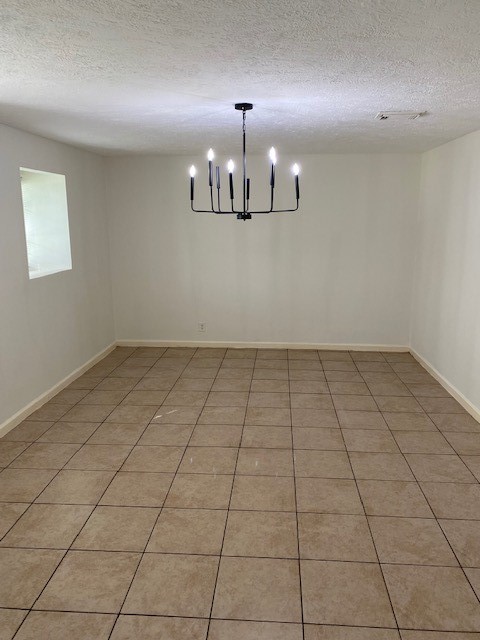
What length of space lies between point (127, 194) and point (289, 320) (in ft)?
7.76

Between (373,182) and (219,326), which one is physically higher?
(373,182)

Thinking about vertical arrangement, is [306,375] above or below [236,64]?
below

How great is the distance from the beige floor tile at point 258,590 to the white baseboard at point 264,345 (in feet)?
12.2

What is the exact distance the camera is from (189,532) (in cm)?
257

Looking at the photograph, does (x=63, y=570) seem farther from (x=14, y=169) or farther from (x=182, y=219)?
(x=182, y=219)

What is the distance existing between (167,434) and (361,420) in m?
1.51

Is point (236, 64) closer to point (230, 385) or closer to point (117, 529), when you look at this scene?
point (117, 529)

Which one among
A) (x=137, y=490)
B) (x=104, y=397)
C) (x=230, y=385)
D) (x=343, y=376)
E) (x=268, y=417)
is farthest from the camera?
(x=343, y=376)

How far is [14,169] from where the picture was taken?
380 cm

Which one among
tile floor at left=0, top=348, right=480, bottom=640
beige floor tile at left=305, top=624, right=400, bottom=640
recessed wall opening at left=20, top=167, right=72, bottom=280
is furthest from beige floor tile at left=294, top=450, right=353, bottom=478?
recessed wall opening at left=20, top=167, right=72, bottom=280

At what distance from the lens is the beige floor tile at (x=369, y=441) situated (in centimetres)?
346

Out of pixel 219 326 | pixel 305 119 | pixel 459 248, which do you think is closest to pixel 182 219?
pixel 219 326

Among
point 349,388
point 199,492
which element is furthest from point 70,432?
point 349,388

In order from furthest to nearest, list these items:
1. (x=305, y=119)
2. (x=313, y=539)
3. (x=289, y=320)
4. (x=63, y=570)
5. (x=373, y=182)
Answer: (x=289, y=320) → (x=373, y=182) → (x=305, y=119) → (x=313, y=539) → (x=63, y=570)
